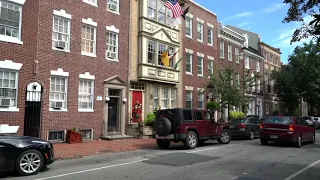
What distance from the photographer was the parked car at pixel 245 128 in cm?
1900

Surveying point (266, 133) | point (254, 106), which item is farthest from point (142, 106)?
point (254, 106)

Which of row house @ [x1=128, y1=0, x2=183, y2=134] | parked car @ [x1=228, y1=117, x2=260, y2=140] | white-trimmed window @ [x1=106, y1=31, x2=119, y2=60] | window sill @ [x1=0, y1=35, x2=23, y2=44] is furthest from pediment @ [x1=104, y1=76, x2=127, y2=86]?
parked car @ [x1=228, y1=117, x2=260, y2=140]

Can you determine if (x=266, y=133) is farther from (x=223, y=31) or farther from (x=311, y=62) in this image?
(x=311, y=62)

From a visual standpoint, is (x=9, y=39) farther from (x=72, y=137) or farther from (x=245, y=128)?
(x=245, y=128)

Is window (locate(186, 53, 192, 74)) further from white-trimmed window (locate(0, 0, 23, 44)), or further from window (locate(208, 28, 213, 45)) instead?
white-trimmed window (locate(0, 0, 23, 44))

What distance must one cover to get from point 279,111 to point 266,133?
33.3 metres

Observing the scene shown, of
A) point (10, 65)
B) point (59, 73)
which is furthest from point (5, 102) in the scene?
point (59, 73)

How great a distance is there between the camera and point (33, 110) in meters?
14.9

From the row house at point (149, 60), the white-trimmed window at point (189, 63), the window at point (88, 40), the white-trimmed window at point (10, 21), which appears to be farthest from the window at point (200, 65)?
the white-trimmed window at point (10, 21)

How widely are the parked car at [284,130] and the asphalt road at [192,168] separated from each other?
283 centimetres

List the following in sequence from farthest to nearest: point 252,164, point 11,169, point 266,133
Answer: point 266,133 < point 252,164 < point 11,169

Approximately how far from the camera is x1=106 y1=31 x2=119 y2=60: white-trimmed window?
743 inches

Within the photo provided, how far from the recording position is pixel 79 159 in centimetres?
1129

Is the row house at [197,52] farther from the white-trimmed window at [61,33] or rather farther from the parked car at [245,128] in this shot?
the white-trimmed window at [61,33]
